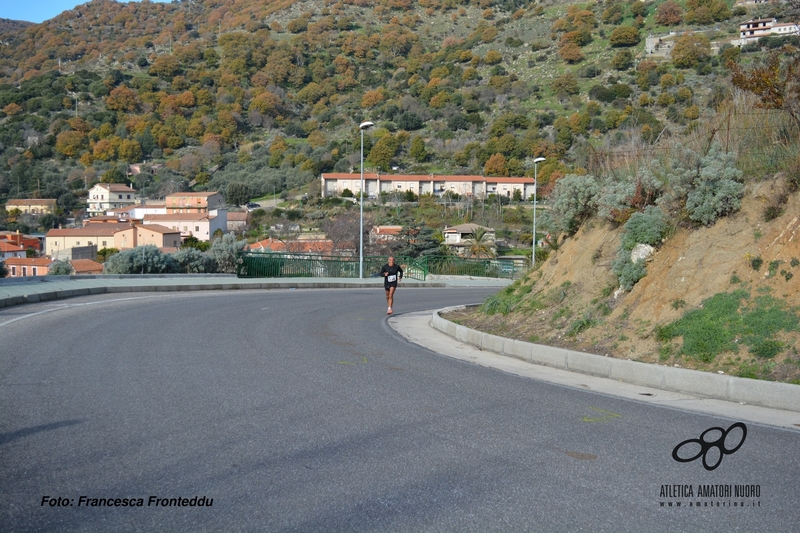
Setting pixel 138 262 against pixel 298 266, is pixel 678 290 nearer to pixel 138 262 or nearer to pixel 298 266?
pixel 298 266

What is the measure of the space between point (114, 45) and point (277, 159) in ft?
294

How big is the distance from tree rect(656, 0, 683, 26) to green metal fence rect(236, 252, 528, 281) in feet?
361

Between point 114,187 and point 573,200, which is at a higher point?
point 114,187

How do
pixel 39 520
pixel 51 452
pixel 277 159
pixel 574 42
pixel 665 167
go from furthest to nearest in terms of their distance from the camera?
pixel 574 42
pixel 277 159
pixel 665 167
pixel 51 452
pixel 39 520

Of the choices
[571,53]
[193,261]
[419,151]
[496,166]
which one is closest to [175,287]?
[193,261]

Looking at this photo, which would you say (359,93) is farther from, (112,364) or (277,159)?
(112,364)

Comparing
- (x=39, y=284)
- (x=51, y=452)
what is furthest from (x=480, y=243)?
(x=51, y=452)

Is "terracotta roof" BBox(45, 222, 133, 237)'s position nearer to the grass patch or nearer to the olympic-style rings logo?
the grass patch

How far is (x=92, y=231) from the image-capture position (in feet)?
213

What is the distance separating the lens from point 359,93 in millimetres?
148000

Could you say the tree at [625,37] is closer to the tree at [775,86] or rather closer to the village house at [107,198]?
the village house at [107,198]

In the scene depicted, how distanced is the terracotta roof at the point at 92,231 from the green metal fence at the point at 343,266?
3437 centimetres

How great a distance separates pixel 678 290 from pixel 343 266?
1104 inches

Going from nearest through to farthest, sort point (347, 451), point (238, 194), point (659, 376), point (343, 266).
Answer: point (347, 451) → point (659, 376) → point (343, 266) → point (238, 194)
